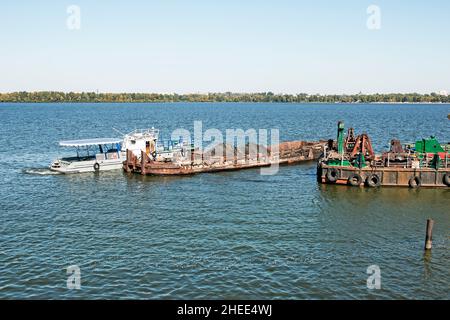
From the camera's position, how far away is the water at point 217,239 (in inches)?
1011

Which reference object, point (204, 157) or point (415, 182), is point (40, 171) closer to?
point (204, 157)

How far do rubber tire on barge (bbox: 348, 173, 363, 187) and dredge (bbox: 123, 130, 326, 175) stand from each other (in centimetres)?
1564

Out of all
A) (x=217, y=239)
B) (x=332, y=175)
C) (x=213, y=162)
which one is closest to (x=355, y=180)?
(x=332, y=175)

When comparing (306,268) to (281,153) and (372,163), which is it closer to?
(372,163)

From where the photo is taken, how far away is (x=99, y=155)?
196 ft

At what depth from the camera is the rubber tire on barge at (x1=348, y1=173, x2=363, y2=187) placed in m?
48.8

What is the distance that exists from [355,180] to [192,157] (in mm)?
20883

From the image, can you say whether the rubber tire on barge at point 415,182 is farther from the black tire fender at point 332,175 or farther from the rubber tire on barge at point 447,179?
the black tire fender at point 332,175

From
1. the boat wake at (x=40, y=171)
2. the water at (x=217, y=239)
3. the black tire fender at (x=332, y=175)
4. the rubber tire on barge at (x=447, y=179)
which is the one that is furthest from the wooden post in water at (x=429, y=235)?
the boat wake at (x=40, y=171)

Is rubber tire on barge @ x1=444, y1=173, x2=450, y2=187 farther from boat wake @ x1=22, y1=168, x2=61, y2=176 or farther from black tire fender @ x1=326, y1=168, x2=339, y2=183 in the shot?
boat wake @ x1=22, y1=168, x2=61, y2=176
